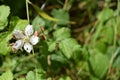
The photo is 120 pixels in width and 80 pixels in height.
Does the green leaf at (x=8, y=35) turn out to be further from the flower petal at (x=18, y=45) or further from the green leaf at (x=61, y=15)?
the green leaf at (x=61, y=15)

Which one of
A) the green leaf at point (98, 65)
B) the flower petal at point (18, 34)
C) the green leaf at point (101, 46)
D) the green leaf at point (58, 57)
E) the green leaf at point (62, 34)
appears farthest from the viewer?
the green leaf at point (101, 46)

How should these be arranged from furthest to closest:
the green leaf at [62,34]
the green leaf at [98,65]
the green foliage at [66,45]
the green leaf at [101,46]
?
1. the green leaf at [101,46]
2. the green leaf at [98,65]
3. the green leaf at [62,34]
4. the green foliage at [66,45]

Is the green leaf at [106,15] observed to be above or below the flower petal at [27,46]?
above

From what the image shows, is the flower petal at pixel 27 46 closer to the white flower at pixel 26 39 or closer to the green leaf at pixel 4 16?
the white flower at pixel 26 39

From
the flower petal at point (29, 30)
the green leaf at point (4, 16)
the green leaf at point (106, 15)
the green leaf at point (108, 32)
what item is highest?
the green leaf at point (4, 16)

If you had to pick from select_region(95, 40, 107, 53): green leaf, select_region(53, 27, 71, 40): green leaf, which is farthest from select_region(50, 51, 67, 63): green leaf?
select_region(95, 40, 107, 53): green leaf

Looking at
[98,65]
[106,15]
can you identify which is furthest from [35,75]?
[106,15]

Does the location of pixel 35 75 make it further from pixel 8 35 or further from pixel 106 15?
pixel 106 15

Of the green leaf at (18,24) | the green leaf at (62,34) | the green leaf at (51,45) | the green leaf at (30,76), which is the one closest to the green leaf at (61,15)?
the green leaf at (62,34)

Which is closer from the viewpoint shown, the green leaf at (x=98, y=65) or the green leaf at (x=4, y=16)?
the green leaf at (x=4, y=16)
